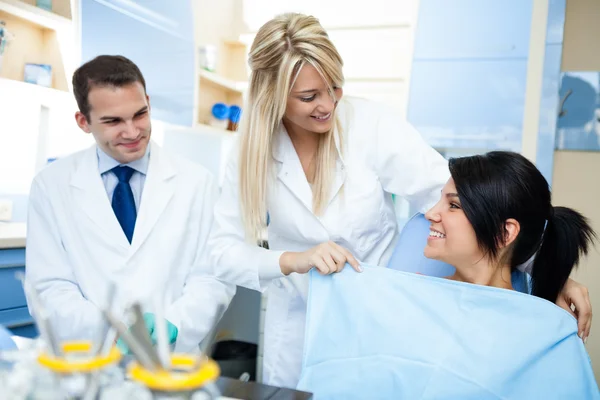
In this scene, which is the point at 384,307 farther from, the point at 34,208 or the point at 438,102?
the point at 438,102

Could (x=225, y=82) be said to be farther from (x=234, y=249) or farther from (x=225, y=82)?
(x=234, y=249)

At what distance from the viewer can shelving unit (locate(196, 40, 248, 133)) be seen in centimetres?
395

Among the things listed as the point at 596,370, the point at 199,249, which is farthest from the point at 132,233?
the point at 596,370

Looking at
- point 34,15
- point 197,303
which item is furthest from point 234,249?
point 34,15

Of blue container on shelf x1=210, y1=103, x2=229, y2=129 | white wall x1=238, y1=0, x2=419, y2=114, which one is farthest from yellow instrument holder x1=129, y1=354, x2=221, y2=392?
blue container on shelf x1=210, y1=103, x2=229, y2=129

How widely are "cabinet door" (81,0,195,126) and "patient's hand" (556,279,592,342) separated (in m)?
2.02

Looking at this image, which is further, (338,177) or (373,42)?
(373,42)

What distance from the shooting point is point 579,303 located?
1.24 meters

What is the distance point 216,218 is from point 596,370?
254 cm

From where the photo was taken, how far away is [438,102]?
11.6 ft

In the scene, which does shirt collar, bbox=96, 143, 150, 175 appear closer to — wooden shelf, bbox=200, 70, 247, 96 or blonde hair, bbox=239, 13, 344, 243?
blonde hair, bbox=239, 13, 344, 243

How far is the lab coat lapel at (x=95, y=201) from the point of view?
1670mm

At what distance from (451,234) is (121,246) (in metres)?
0.94

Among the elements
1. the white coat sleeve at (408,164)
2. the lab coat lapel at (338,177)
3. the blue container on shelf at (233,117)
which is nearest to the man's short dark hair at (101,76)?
the lab coat lapel at (338,177)
